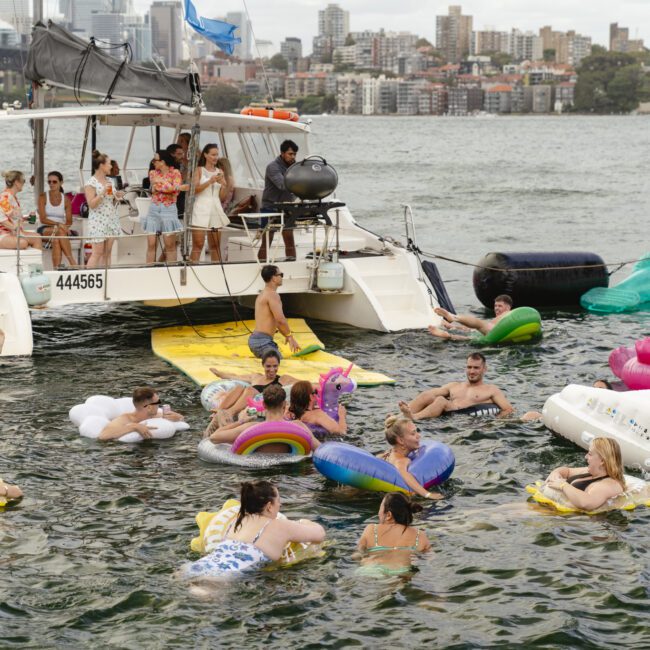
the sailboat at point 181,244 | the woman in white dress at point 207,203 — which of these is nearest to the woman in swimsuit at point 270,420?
the sailboat at point 181,244

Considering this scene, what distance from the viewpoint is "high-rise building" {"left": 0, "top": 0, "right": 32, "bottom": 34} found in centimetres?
1811

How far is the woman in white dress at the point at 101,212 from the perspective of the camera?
52.0 ft

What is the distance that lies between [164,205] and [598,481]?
7955mm

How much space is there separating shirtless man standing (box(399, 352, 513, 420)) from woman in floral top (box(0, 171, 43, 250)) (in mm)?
6210

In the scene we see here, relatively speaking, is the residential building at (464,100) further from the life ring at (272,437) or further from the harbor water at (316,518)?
the life ring at (272,437)

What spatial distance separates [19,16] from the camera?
18156 mm

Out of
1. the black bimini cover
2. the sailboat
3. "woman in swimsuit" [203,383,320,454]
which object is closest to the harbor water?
"woman in swimsuit" [203,383,320,454]

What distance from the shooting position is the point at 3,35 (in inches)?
795

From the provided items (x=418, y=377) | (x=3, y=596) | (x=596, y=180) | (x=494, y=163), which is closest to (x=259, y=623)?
(x=3, y=596)

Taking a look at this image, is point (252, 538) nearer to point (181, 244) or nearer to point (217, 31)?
point (181, 244)

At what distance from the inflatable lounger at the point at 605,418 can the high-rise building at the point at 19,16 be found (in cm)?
1034

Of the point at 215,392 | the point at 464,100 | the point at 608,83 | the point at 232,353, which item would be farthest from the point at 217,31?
the point at 464,100

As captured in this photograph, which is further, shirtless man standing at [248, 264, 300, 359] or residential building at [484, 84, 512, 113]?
residential building at [484, 84, 512, 113]

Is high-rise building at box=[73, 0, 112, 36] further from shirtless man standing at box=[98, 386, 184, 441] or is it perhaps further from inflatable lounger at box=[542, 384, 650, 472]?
inflatable lounger at box=[542, 384, 650, 472]
